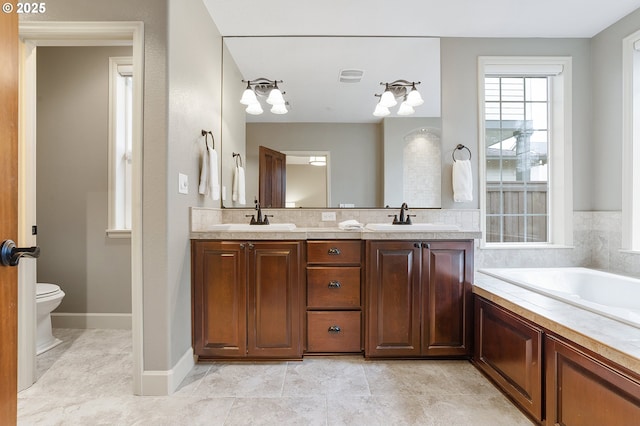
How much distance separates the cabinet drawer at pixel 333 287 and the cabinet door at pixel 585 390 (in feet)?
3.58

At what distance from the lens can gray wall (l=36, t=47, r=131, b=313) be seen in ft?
9.23

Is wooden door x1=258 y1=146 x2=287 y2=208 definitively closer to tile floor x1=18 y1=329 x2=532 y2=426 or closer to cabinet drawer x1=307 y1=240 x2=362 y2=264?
cabinet drawer x1=307 y1=240 x2=362 y2=264

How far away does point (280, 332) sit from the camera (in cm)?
209

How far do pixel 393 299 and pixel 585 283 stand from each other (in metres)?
1.61

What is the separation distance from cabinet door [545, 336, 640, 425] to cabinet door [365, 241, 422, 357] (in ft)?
2.62

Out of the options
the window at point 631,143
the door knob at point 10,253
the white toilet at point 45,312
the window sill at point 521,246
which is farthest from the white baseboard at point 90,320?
the window at point 631,143

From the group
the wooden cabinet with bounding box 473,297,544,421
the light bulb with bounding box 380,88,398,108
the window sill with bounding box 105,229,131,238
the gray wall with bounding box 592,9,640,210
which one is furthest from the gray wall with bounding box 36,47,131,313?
the gray wall with bounding box 592,9,640,210

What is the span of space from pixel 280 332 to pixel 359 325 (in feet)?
1.80

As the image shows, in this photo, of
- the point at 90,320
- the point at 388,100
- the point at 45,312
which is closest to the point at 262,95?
the point at 388,100

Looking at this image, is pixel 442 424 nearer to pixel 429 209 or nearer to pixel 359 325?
pixel 359 325

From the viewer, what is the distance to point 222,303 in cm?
208

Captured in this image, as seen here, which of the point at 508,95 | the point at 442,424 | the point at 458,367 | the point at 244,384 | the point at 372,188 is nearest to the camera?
the point at 442,424

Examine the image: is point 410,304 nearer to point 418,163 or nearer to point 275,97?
point 418,163

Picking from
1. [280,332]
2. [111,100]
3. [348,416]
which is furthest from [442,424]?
[111,100]
